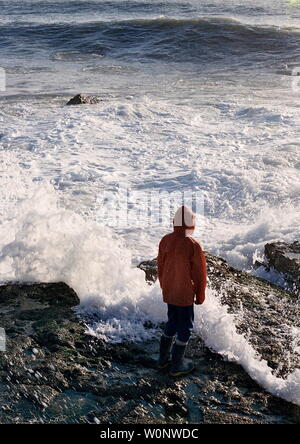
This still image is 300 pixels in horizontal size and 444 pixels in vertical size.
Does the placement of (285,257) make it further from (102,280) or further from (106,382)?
(106,382)

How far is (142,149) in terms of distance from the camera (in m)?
11.7

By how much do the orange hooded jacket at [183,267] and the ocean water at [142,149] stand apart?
27.6 inches

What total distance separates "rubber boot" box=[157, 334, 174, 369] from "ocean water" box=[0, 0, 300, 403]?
0.46 m

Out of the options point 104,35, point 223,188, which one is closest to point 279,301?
point 223,188

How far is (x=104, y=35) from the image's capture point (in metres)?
26.4

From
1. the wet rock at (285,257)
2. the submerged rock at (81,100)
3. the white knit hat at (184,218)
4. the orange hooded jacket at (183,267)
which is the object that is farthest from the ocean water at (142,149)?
the white knit hat at (184,218)

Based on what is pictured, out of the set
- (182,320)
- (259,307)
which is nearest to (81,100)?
(259,307)

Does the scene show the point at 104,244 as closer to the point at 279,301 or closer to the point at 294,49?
the point at 279,301

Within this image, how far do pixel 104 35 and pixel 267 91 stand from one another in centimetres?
1260

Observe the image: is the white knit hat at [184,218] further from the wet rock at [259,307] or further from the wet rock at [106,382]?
the wet rock at [259,307]

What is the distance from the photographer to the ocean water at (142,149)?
6.05m

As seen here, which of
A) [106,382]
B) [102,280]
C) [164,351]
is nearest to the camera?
[106,382]

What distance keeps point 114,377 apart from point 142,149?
7.82 meters

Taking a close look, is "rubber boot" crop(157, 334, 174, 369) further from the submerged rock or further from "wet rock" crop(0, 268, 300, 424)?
the submerged rock
